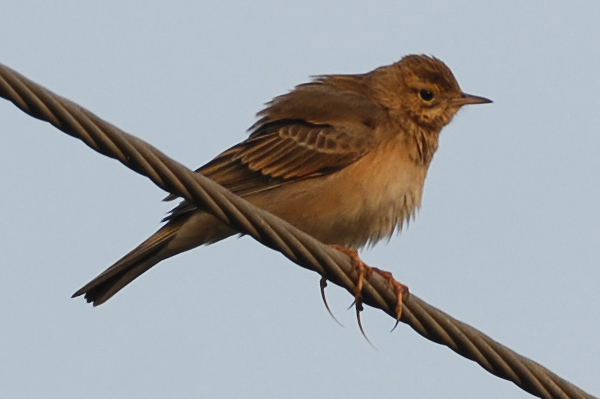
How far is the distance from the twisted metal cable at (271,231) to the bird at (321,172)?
1910mm

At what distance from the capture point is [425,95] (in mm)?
10328

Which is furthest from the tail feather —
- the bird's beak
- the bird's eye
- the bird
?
the bird's beak

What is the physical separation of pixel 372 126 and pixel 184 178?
4.25 metres

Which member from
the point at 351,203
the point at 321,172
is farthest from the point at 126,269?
the point at 351,203

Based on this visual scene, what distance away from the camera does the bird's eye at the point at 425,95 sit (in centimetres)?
1030

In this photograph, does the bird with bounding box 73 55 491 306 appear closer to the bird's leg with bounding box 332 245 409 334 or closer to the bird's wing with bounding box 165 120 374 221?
the bird's wing with bounding box 165 120 374 221

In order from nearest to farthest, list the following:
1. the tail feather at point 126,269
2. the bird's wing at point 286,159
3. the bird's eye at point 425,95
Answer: the tail feather at point 126,269, the bird's wing at point 286,159, the bird's eye at point 425,95

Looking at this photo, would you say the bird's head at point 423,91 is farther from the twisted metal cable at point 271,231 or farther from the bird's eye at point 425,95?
the twisted metal cable at point 271,231

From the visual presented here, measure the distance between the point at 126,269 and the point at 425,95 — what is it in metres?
3.13

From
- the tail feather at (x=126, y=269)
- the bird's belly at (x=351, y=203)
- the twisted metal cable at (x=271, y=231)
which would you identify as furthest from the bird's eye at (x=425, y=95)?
the twisted metal cable at (x=271, y=231)

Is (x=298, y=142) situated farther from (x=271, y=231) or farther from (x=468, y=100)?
(x=271, y=231)

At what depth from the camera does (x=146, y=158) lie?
5234mm

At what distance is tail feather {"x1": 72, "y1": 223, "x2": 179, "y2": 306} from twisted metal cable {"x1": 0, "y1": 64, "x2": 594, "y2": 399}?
8.07ft

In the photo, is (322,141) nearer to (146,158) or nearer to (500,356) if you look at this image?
(500,356)
